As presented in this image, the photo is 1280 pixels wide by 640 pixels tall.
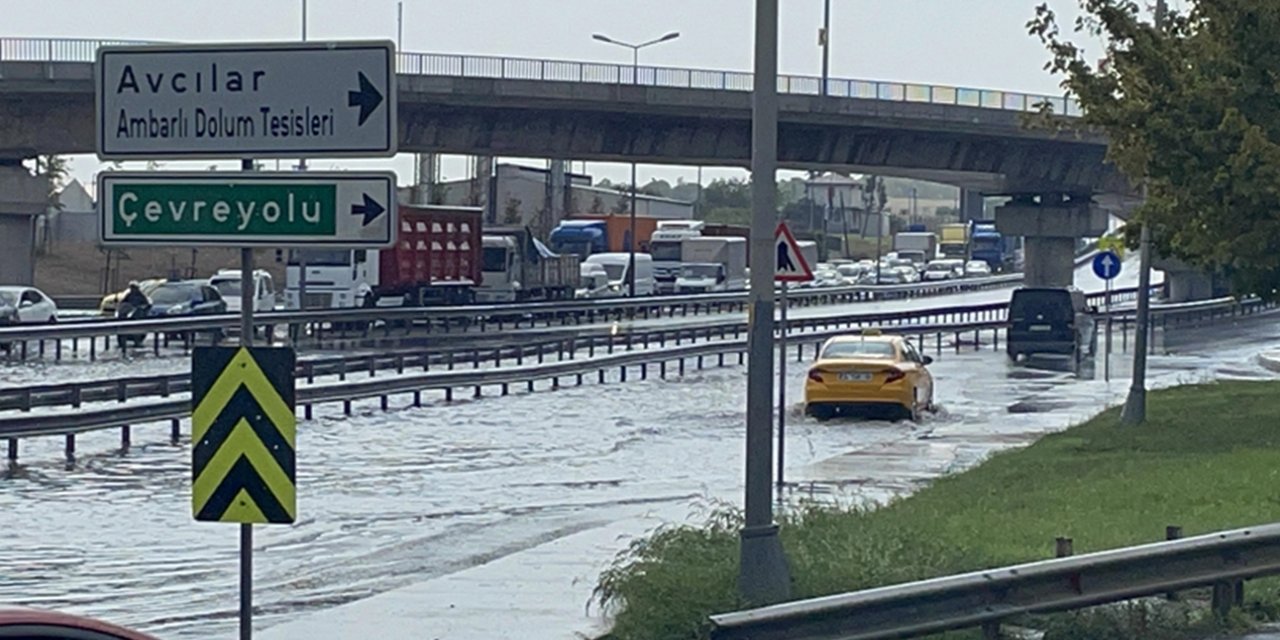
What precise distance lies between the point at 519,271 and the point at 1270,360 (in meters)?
32.9

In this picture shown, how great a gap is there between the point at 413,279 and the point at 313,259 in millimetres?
3259

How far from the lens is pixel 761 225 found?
11914mm

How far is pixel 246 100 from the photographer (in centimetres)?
891

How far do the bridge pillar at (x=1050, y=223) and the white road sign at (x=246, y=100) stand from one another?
63655 mm

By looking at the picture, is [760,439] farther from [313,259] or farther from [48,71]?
[313,259]

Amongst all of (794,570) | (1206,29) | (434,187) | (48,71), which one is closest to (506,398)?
(1206,29)

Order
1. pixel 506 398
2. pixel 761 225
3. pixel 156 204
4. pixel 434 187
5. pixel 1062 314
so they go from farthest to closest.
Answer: pixel 434 187
pixel 1062 314
pixel 506 398
pixel 761 225
pixel 156 204

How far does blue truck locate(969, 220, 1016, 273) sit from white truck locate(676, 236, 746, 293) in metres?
58.9

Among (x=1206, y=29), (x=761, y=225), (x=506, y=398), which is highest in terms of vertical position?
(x=1206, y=29)

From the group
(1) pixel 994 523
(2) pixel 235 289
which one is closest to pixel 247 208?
(1) pixel 994 523

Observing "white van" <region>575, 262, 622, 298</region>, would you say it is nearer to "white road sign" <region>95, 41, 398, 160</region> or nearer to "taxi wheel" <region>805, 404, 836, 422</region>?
"taxi wheel" <region>805, 404, 836, 422</region>

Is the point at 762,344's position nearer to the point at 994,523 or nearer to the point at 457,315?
the point at 994,523

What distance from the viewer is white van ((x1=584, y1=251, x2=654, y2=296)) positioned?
89.1 metres

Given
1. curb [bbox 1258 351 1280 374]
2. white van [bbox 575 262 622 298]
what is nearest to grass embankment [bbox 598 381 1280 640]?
curb [bbox 1258 351 1280 374]
